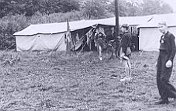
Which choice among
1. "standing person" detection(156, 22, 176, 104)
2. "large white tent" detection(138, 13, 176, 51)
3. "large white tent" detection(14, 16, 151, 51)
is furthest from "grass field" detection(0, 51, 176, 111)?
"large white tent" detection(14, 16, 151, 51)

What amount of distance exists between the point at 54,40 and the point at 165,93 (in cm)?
2017

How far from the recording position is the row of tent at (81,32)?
23.0 meters

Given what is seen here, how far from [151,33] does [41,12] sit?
25.1 meters

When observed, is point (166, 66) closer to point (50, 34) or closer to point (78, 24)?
point (78, 24)

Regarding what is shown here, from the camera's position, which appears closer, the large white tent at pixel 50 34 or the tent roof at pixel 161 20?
the tent roof at pixel 161 20

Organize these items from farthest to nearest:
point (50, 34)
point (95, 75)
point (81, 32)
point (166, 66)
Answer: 1. point (50, 34)
2. point (81, 32)
3. point (95, 75)
4. point (166, 66)

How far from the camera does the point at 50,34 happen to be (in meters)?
26.9

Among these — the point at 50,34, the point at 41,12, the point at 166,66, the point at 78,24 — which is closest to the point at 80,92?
the point at 166,66

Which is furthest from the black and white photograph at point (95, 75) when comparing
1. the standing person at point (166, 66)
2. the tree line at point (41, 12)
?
the tree line at point (41, 12)

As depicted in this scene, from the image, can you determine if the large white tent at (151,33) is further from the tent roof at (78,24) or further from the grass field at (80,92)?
the grass field at (80,92)

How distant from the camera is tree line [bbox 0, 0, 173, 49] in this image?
112ft

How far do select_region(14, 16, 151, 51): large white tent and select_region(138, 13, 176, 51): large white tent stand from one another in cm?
118

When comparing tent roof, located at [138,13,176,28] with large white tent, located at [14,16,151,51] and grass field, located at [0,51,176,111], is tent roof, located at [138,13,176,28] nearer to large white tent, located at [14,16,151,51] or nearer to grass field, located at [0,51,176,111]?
large white tent, located at [14,16,151,51]

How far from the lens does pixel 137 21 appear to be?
25047 millimetres
